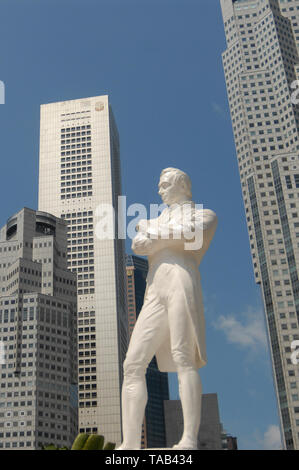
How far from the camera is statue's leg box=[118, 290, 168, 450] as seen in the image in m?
8.13

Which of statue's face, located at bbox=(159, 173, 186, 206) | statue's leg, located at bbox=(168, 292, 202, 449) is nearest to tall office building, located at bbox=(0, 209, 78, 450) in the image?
statue's face, located at bbox=(159, 173, 186, 206)

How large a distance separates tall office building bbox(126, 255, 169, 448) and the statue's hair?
14415 centimetres

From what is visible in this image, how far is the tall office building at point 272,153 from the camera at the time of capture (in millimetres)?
86875

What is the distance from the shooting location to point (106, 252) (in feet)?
408

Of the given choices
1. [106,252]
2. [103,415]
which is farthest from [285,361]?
[106,252]

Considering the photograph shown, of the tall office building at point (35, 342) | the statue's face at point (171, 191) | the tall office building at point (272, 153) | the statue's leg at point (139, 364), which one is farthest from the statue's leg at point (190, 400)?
the tall office building at point (35, 342)

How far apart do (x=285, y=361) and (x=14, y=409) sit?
144ft

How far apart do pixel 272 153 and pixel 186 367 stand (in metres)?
101

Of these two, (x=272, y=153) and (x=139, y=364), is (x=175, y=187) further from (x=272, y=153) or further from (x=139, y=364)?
(x=272, y=153)

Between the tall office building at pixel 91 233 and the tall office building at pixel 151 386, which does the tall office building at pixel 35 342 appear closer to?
the tall office building at pixel 91 233

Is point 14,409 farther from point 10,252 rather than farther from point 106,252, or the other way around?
point 106,252

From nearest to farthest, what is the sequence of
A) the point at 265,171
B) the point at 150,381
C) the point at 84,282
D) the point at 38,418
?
the point at 38,418 → the point at 265,171 → the point at 84,282 → the point at 150,381

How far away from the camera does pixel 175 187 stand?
970cm

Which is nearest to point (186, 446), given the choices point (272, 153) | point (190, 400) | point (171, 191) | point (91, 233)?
point (190, 400)
